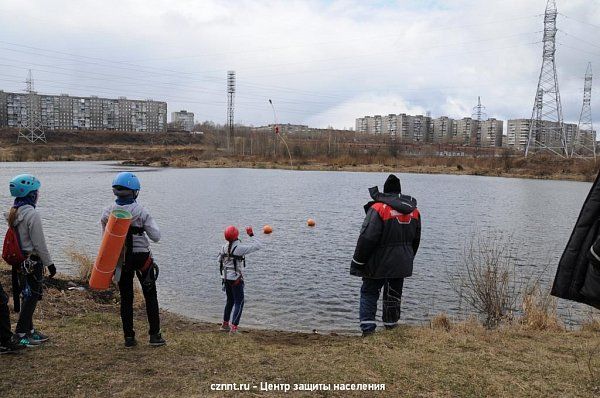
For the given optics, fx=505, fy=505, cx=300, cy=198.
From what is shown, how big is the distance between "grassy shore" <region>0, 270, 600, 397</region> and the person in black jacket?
716mm

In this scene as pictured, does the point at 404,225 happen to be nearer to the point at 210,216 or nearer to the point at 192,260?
the point at 192,260

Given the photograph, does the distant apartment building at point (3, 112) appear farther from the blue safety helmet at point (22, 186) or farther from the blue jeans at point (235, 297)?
the blue safety helmet at point (22, 186)

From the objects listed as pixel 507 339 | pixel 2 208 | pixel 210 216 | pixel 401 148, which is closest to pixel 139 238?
pixel 507 339

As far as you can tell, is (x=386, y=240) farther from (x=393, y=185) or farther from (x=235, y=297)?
(x=235, y=297)

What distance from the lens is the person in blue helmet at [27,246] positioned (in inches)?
242

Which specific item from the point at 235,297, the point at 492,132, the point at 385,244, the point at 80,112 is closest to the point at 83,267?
the point at 235,297

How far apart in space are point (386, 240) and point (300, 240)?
13.5m

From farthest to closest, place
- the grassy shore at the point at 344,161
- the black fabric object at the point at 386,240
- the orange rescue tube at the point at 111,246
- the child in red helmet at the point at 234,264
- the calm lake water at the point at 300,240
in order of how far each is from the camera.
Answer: the grassy shore at the point at 344,161 → the calm lake water at the point at 300,240 → the child in red helmet at the point at 234,264 → the black fabric object at the point at 386,240 → the orange rescue tube at the point at 111,246

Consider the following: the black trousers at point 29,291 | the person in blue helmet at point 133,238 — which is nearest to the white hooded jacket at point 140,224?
the person in blue helmet at point 133,238

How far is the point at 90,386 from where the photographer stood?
16.8 feet

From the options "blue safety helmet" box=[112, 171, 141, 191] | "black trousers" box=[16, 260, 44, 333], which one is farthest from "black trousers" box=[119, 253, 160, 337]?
"black trousers" box=[16, 260, 44, 333]

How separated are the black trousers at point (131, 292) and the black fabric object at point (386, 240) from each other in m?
3.02

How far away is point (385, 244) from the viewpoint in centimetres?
762

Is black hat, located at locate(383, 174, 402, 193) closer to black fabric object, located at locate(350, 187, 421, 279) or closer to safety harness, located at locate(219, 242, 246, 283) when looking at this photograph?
black fabric object, located at locate(350, 187, 421, 279)
